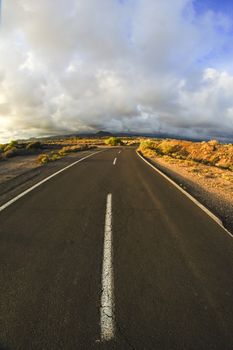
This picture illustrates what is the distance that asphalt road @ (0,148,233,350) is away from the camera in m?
2.59

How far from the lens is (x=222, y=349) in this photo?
2451 mm

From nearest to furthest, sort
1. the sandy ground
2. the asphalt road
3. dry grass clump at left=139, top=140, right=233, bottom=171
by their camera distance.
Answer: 1. the asphalt road
2. the sandy ground
3. dry grass clump at left=139, top=140, right=233, bottom=171

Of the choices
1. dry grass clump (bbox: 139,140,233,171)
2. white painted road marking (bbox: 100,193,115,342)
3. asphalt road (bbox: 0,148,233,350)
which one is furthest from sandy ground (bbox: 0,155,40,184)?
dry grass clump (bbox: 139,140,233,171)

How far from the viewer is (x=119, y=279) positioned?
140 inches

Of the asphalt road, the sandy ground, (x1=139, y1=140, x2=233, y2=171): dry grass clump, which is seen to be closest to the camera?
the asphalt road

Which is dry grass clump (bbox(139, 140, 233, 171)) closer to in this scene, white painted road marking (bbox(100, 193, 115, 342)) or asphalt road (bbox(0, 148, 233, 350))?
asphalt road (bbox(0, 148, 233, 350))

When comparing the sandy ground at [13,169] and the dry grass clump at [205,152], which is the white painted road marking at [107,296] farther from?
the dry grass clump at [205,152]

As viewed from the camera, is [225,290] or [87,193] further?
[87,193]

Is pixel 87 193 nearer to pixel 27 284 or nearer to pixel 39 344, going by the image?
pixel 27 284

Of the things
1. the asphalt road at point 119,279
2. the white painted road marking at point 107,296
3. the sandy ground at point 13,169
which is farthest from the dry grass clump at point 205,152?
the white painted road marking at point 107,296

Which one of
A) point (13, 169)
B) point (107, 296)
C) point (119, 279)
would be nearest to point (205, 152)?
point (13, 169)

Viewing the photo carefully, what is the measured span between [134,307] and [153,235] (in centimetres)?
219

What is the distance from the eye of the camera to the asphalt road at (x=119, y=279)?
2.59 metres

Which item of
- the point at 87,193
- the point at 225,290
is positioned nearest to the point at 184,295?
the point at 225,290
